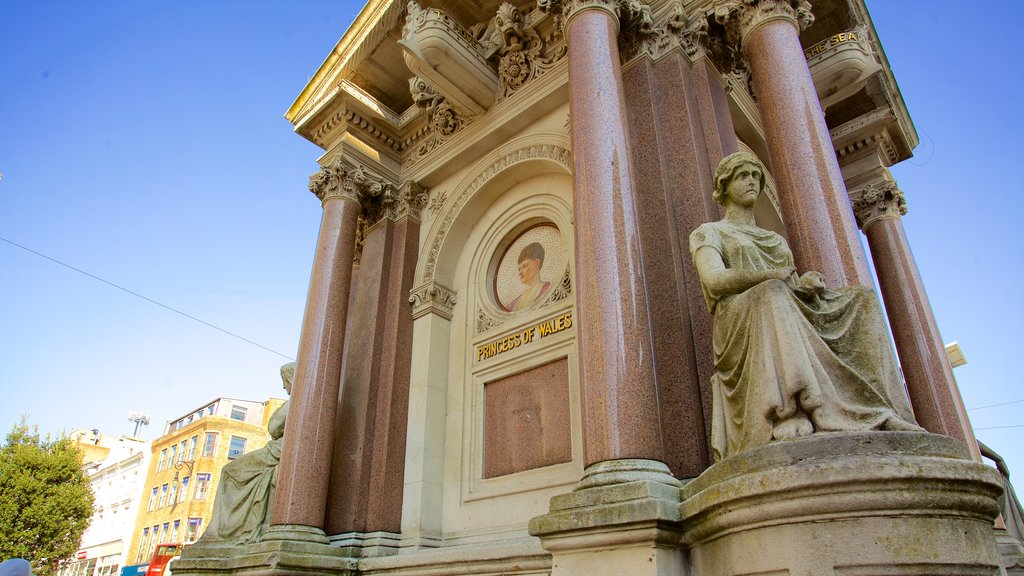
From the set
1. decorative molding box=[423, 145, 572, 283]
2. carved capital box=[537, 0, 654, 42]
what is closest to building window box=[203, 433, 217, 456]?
decorative molding box=[423, 145, 572, 283]

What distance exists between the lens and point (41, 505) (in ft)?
97.0

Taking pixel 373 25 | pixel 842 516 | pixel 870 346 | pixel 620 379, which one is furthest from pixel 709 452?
pixel 373 25

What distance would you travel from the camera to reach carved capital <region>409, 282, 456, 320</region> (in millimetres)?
11297

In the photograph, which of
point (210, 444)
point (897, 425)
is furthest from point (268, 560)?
point (210, 444)

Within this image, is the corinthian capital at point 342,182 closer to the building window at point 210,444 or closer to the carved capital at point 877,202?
the carved capital at point 877,202

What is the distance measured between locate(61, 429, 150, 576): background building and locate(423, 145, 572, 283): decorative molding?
159ft

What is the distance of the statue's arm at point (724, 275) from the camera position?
488cm

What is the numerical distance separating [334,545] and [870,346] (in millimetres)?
7646

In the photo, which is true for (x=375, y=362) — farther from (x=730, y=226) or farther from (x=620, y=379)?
(x=730, y=226)

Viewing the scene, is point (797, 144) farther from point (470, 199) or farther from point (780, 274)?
point (470, 199)

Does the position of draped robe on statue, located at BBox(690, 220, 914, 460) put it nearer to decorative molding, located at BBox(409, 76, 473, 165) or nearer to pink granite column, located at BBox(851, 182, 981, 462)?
pink granite column, located at BBox(851, 182, 981, 462)

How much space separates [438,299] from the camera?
11383mm

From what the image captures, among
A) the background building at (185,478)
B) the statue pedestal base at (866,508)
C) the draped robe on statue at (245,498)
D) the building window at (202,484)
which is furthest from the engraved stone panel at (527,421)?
the building window at (202,484)

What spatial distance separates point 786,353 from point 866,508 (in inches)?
44.8
